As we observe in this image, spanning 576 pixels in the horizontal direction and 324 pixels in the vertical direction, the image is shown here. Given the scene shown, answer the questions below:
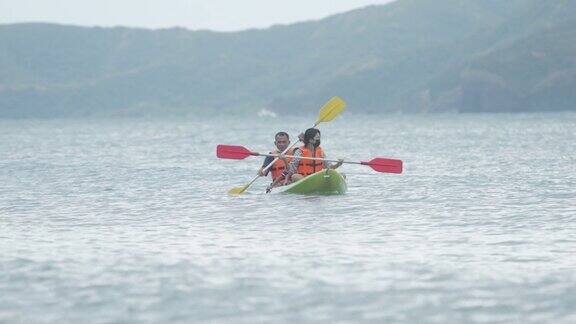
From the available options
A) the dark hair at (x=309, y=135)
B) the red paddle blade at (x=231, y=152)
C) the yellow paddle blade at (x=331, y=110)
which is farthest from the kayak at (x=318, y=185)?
the yellow paddle blade at (x=331, y=110)

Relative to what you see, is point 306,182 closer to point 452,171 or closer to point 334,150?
point 452,171

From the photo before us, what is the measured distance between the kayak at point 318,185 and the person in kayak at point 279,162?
0.37 m

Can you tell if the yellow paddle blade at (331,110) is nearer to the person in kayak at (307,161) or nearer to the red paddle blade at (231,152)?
the red paddle blade at (231,152)

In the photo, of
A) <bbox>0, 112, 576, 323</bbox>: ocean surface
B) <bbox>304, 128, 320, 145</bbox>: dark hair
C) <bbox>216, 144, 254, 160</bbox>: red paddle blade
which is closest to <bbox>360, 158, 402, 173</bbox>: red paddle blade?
<bbox>0, 112, 576, 323</bbox>: ocean surface

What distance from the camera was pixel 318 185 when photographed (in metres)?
26.3

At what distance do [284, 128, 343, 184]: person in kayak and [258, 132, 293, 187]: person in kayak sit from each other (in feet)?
0.63

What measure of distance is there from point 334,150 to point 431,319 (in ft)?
208

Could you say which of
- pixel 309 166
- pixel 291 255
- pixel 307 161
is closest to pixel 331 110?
pixel 309 166

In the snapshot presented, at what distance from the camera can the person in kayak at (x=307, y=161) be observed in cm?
2550

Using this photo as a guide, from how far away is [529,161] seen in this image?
155 ft

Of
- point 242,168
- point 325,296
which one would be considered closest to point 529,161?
point 242,168

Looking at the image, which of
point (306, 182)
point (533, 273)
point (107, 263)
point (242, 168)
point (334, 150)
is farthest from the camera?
point (334, 150)

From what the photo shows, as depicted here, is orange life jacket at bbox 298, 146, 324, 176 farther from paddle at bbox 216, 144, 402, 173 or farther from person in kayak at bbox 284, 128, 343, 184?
paddle at bbox 216, 144, 402, 173

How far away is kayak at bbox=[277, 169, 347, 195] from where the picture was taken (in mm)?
26109
